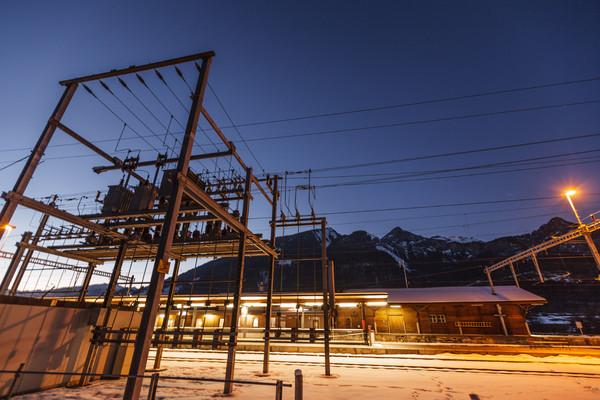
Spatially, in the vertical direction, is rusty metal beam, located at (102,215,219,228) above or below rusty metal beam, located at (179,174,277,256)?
above

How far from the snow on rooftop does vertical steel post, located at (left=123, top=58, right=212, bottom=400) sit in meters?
26.7

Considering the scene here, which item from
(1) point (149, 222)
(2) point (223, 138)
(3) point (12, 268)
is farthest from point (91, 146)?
(3) point (12, 268)

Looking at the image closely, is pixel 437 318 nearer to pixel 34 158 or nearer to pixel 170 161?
pixel 170 161

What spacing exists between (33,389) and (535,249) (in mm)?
35990

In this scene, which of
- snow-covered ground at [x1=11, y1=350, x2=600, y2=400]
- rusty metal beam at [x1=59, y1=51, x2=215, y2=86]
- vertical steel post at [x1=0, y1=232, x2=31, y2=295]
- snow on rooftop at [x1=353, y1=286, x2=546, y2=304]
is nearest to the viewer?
snow-covered ground at [x1=11, y1=350, x2=600, y2=400]

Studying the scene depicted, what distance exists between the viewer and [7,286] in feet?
53.2

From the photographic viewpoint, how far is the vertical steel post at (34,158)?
7137mm

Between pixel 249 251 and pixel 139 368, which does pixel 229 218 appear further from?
pixel 139 368

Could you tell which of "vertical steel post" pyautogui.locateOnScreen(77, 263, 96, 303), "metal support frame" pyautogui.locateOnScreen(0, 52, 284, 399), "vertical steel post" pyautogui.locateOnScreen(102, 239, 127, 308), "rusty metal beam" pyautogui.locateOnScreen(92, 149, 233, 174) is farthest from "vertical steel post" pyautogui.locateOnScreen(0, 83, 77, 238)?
"vertical steel post" pyautogui.locateOnScreen(77, 263, 96, 303)

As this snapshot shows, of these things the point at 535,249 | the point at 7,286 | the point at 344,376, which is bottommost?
the point at 344,376

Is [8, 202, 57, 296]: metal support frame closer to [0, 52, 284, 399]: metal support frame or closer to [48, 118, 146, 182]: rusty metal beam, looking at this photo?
[0, 52, 284, 399]: metal support frame

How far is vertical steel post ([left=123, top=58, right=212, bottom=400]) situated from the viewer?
4773 mm

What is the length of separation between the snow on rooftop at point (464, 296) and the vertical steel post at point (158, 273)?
2670 cm

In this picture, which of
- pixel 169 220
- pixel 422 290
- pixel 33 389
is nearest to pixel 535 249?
pixel 422 290
